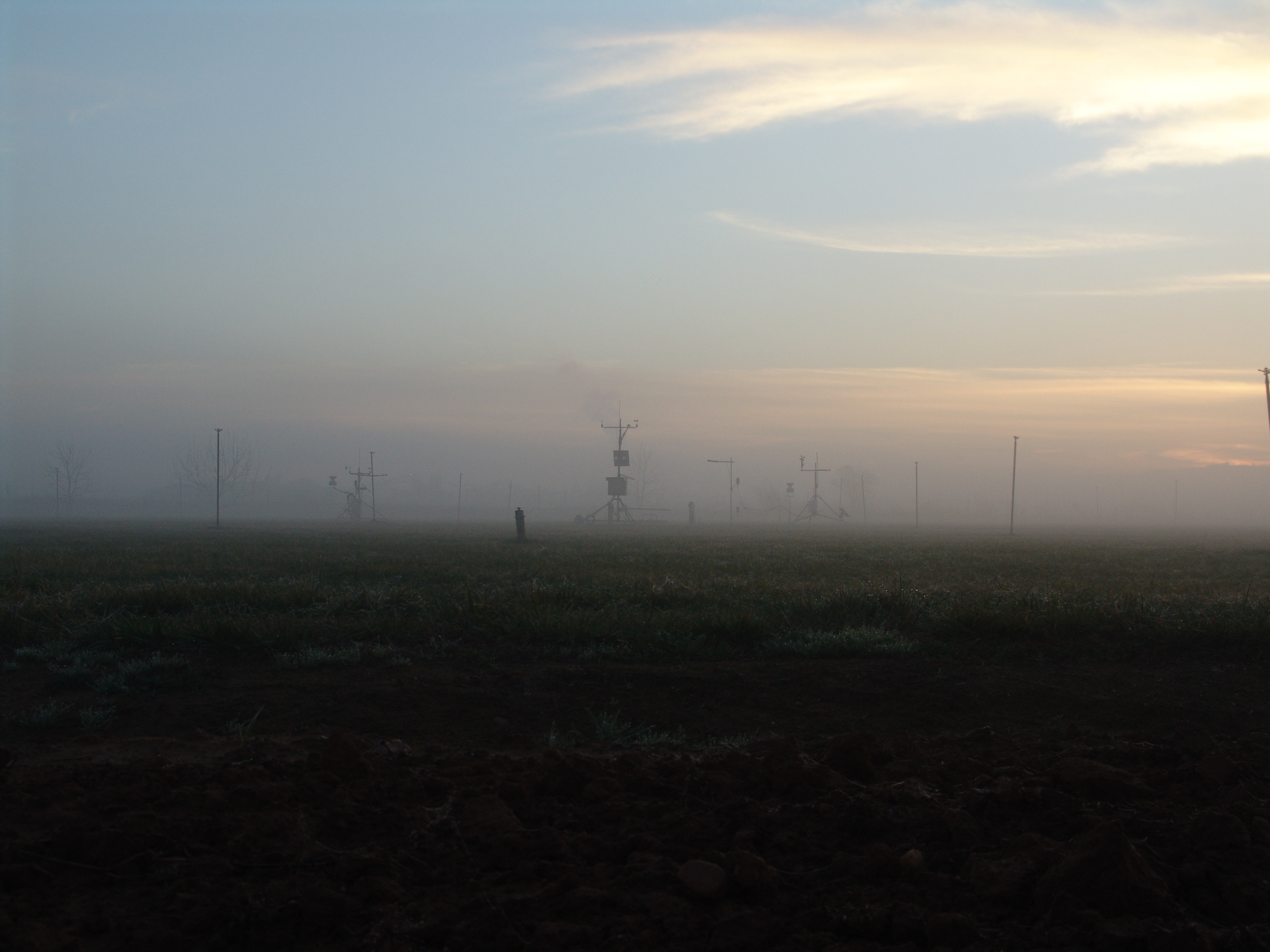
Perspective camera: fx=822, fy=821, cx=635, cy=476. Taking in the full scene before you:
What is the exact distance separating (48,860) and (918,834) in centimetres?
318

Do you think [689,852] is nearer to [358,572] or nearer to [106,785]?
[106,785]

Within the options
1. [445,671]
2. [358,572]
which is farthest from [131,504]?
[445,671]

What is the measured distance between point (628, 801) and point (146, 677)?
4630 millimetres

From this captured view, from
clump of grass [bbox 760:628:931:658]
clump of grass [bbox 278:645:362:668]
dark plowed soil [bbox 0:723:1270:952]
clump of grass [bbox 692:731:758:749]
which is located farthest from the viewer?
clump of grass [bbox 760:628:931:658]

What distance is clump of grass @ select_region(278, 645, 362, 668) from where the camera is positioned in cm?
687

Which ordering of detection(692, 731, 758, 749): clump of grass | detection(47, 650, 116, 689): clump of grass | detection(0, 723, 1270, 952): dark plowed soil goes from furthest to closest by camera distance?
detection(47, 650, 116, 689): clump of grass, detection(692, 731, 758, 749): clump of grass, detection(0, 723, 1270, 952): dark plowed soil

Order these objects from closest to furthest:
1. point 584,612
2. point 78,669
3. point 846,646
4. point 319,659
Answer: point 78,669, point 319,659, point 846,646, point 584,612

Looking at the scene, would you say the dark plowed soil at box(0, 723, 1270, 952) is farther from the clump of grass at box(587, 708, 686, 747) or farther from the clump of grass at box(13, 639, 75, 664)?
the clump of grass at box(13, 639, 75, 664)

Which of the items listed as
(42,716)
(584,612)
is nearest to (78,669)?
(42,716)

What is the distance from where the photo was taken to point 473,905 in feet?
8.63

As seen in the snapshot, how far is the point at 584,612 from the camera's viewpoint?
8695mm

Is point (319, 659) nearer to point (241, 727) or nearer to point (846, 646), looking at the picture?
point (241, 727)

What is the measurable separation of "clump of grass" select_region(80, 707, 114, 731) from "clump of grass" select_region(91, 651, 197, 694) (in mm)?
520

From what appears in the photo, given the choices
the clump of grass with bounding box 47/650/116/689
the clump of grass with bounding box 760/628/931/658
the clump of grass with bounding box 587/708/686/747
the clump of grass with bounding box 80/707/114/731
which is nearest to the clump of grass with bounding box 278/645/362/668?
the clump of grass with bounding box 47/650/116/689
